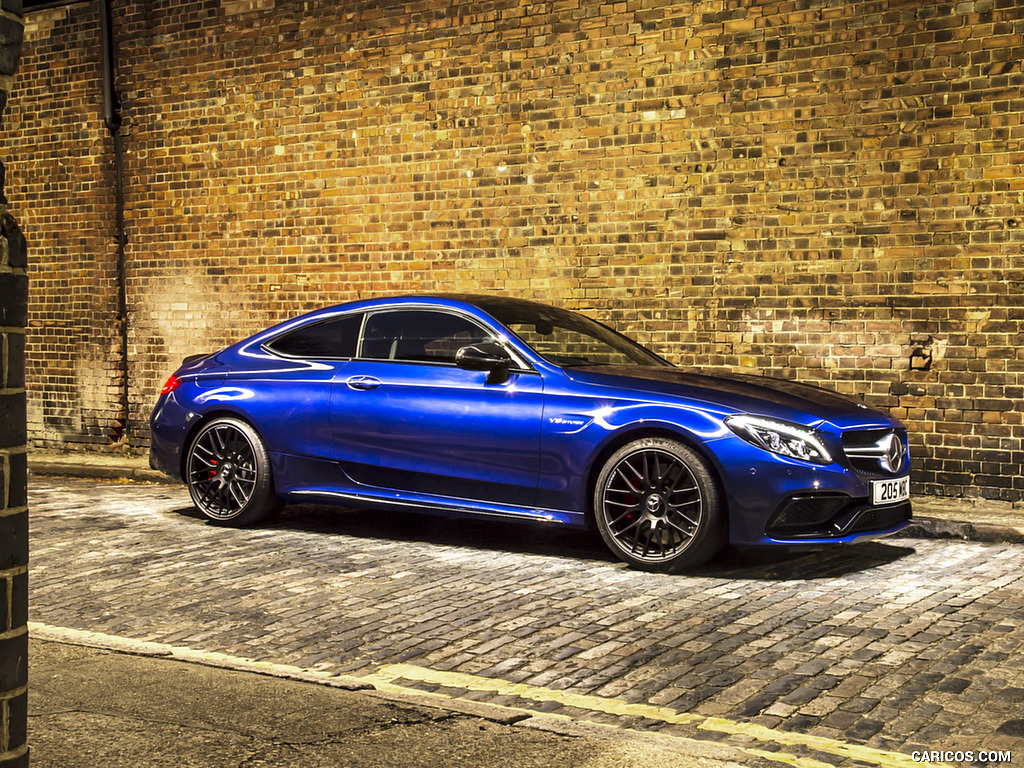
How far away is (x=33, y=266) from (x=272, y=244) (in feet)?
10.7

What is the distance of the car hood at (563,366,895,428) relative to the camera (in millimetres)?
6434

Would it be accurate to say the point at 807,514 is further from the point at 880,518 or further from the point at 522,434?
the point at 522,434

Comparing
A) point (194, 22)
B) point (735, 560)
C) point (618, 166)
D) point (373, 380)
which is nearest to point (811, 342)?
point (618, 166)

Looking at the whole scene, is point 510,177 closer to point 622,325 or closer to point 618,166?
point 618,166

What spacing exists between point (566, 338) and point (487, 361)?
754 millimetres

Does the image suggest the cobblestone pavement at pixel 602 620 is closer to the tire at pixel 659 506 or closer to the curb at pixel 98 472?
the tire at pixel 659 506

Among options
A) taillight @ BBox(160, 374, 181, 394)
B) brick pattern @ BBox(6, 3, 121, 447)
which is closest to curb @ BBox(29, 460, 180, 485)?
brick pattern @ BBox(6, 3, 121, 447)

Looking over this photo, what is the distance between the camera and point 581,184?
10.2 meters

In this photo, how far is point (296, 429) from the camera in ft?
25.3

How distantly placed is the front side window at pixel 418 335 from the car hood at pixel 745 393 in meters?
0.81

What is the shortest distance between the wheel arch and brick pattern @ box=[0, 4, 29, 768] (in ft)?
15.0

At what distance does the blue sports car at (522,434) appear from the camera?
6.33m

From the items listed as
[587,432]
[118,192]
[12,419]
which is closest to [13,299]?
[12,419]

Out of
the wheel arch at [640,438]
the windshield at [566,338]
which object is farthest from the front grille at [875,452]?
the windshield at [566,338]
